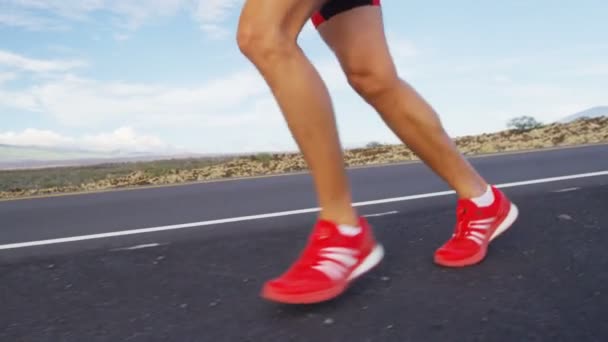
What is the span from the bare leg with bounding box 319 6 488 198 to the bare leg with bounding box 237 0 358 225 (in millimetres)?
256

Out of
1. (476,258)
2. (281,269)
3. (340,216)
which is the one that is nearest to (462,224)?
(476,258)

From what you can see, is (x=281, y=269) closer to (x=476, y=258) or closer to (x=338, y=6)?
(x=476, y=258)

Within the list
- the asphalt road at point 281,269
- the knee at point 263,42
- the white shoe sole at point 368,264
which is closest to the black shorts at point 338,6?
the knee at point 263,42

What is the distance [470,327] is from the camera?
1808 mm

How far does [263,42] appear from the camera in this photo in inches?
77.1

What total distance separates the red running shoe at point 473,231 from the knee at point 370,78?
56 centimetres

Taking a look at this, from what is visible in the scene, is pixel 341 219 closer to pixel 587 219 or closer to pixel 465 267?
pixel 465 267

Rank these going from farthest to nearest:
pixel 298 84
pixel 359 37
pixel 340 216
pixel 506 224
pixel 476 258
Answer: pixel 506 224, pixel 476 258, pixel 359 37, pixel 340 216, pixel 298 84

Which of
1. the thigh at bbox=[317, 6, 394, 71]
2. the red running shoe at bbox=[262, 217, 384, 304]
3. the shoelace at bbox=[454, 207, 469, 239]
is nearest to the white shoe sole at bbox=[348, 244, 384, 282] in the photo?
the red running shoe at bbox=[262, 217, 384, 304]

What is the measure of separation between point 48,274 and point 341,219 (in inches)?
56.9

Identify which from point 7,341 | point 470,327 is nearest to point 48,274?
point 7,341

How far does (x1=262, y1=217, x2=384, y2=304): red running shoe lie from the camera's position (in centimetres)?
197

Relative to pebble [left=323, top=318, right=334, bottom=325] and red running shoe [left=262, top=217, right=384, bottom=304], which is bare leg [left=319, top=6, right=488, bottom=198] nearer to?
red running shoe [left=262, top=217, right=384, bottom=304]

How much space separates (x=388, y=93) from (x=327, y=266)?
0.69 meters
